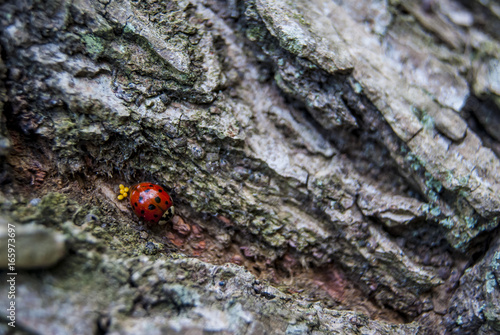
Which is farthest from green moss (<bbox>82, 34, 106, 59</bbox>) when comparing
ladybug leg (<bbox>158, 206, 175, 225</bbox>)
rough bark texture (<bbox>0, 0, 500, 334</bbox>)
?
ladybug leg (<bbox>158, 206, 175, 225</bbox>)

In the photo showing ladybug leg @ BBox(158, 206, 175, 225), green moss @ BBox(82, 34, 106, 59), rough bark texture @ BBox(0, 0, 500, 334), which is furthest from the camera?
ladybug leg @ BBox(158, 206, 175, 225)

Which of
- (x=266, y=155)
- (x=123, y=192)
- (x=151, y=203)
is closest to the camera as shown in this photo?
(x=151, y=203)

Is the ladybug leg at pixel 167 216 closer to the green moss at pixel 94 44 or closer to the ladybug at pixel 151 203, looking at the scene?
the ladybug at pixel 151 203

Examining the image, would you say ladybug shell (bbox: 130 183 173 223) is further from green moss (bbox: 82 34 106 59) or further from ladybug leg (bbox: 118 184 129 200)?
green moss (bbox: 82 34 106 59)

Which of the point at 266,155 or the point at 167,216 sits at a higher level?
the point at 266,155

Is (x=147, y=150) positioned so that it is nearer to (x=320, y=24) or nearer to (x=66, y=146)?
(x=66, y=146)

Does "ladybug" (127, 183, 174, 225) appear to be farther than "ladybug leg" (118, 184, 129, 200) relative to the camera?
No

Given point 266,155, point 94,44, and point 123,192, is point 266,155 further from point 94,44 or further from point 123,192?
point 94,44

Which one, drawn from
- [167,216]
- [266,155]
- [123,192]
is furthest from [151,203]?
[266,155]
